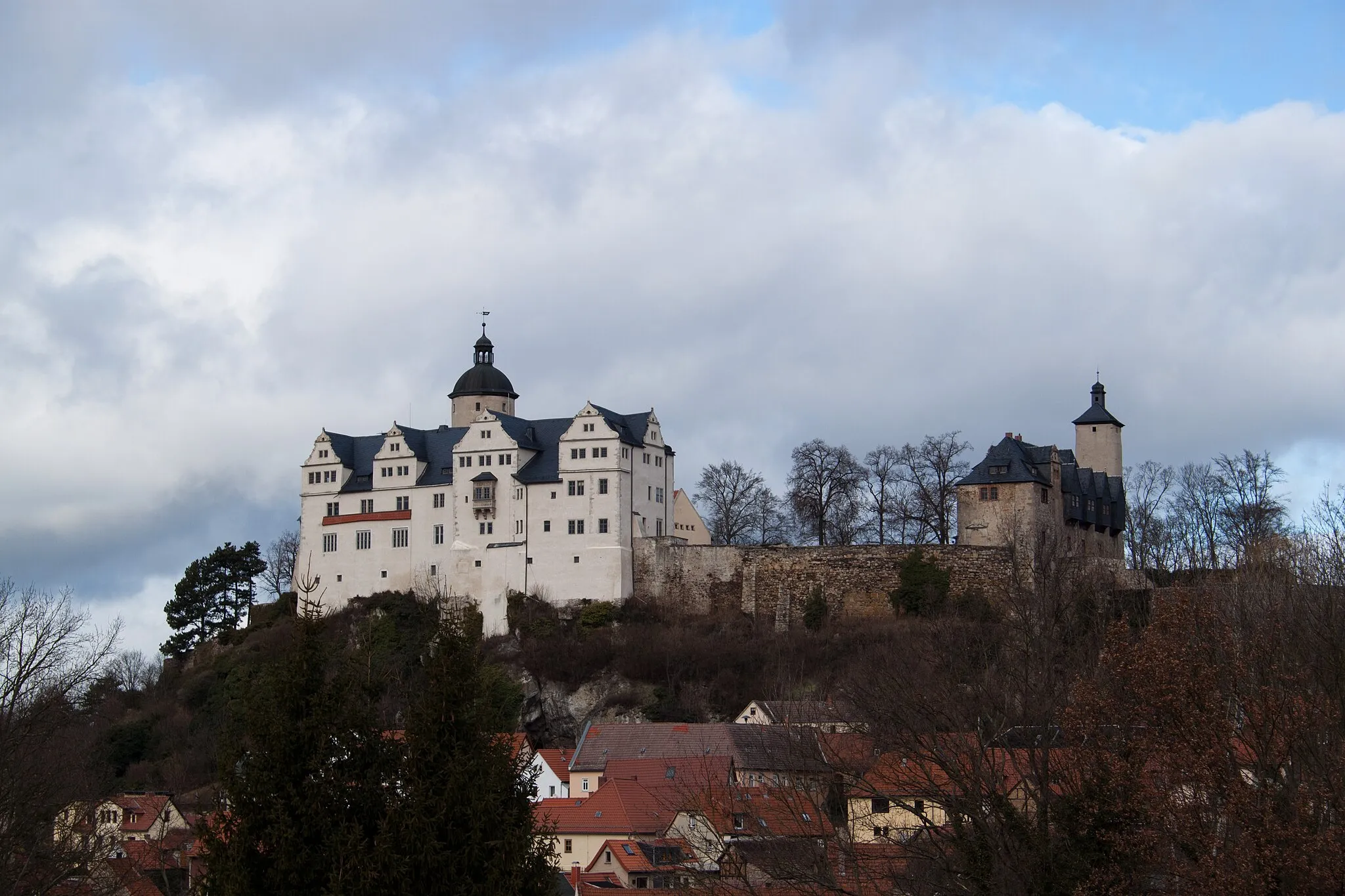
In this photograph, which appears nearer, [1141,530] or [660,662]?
[660,662]

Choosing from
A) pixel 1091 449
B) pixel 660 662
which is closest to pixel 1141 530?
pixel 1091 449

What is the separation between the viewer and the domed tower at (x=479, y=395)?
80.0 meters

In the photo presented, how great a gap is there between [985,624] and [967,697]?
96.5ft

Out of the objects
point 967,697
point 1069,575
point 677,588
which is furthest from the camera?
point 677,588

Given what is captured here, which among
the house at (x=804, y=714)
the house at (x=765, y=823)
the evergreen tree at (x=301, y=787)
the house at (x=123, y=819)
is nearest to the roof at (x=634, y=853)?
the house at (x=804, y=714)

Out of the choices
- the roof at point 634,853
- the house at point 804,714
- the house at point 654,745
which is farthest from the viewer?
the house at point 654,745

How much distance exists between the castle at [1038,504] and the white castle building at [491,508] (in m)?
12.6

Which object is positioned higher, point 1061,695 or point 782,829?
point 1061,695

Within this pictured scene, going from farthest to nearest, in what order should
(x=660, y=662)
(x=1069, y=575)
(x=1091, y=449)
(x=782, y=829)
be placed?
(x=1091, y=449), (x=660, y=662), (x=1069, y=575), (x=782, y=829)

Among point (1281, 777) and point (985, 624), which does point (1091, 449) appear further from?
point (1281, 777)

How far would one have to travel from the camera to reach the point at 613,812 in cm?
5034

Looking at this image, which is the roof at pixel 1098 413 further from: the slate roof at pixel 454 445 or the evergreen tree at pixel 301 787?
the evergreen tree at pixel 301 787

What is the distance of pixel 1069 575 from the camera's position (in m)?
61.0

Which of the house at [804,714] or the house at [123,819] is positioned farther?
the house at [804,714]
